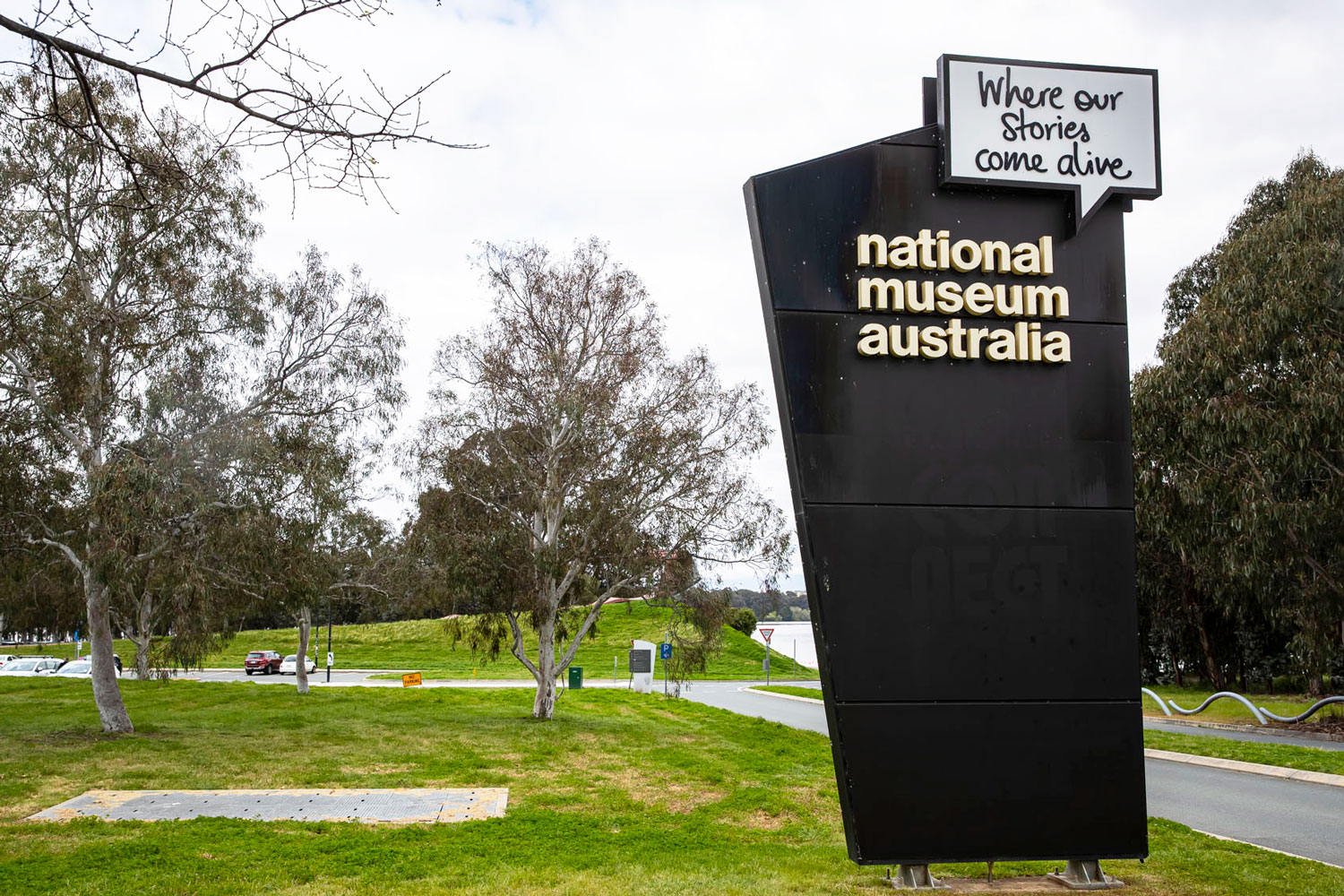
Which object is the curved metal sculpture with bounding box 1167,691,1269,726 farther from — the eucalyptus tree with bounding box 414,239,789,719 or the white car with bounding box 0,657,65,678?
the white car with bounding box 0,657,65,678

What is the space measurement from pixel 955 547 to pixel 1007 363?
1.41 metres

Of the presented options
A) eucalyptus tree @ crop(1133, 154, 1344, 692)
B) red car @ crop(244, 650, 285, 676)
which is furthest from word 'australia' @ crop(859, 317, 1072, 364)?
red car @ crop(244, 650, 285, 676)

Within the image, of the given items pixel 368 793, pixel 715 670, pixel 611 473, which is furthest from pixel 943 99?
pixel 715 670

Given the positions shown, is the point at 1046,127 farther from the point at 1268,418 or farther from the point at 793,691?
the point at 793,691

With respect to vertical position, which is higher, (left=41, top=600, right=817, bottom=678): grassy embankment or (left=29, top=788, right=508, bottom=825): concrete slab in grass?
(left=29, top=788, right=508, bottom=825): concrete slab in grass

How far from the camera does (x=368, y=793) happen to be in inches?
470

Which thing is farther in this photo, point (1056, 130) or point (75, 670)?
point (75, 670)

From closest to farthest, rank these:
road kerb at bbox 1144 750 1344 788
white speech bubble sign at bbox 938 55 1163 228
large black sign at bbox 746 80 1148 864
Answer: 1. large black sign at bbox 746 80 1148 864
2. white speech bubble sign at bbox 938 55 1163 228
3. road kerb at bbox 1144 750 1344 788

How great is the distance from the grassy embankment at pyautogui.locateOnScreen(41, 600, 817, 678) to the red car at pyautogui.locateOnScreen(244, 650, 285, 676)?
7.40 ft

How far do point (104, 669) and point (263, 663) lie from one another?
27737 mm

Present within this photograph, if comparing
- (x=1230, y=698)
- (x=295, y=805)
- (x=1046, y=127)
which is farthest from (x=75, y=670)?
(x=1046, y=127)

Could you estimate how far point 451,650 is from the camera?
59.6m

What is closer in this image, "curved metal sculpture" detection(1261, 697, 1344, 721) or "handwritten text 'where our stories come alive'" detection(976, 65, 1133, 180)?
"handwritten text 'where our stories come alive'" detection(976, 65, 1133, 180)

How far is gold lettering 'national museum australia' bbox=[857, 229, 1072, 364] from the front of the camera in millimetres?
7293
